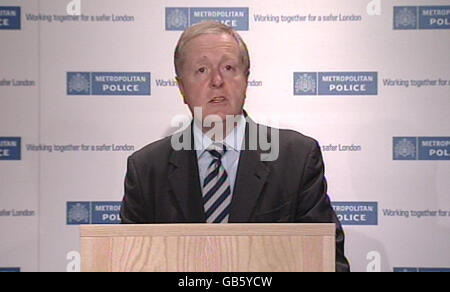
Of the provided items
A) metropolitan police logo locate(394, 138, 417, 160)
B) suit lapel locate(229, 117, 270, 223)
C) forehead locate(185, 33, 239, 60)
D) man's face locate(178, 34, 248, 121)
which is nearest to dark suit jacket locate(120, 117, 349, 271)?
suit lapel locate(229, 117, 270, 223)

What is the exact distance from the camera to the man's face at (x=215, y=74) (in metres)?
2.46

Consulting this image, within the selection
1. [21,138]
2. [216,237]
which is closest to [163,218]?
[216,237]

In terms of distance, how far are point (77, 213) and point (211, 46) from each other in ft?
3.84

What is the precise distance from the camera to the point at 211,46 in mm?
2463

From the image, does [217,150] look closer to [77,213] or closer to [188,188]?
[188,188]

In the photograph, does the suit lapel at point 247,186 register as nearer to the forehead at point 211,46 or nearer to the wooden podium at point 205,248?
the forehead at point 211,46

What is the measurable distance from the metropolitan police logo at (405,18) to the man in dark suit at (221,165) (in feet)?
3.16

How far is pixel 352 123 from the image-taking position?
305 cm

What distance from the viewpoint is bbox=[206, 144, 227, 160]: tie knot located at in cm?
232

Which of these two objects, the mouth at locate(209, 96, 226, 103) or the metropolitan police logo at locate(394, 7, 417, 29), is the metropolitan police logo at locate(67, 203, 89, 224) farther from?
the metropolitan police logo at locate(394, 7, 417, 29)

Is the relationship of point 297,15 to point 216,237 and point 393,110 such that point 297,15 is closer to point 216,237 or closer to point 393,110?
point 393,110

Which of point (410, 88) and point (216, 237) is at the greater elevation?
point (410, 88)
